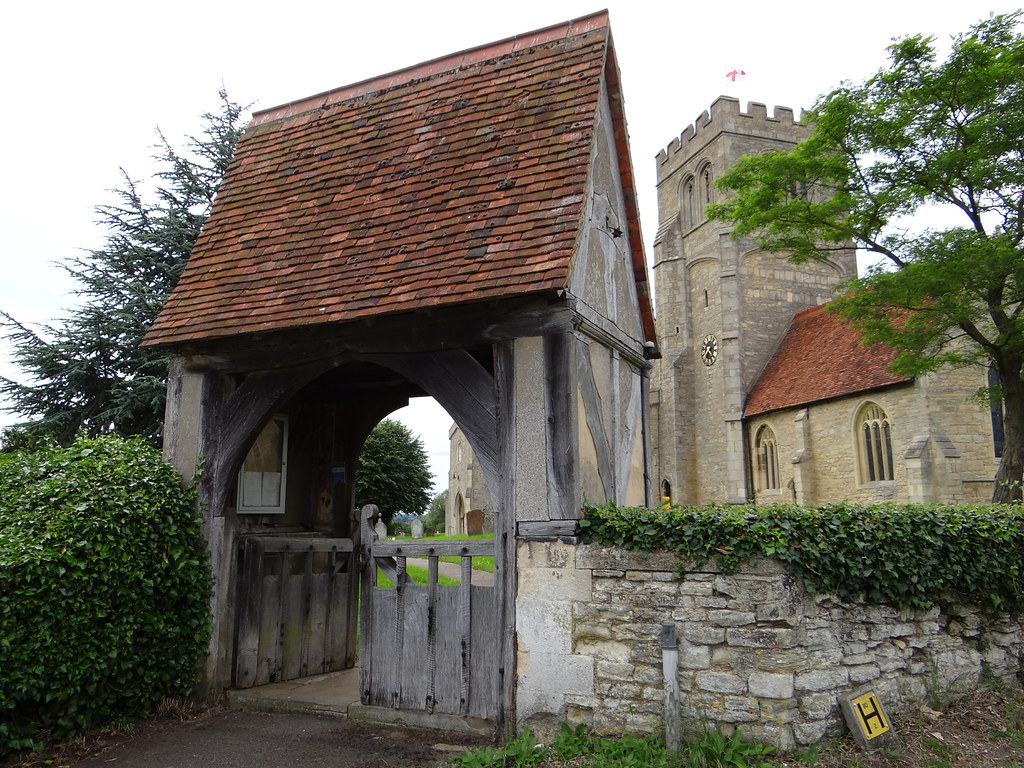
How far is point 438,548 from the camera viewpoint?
261 inches

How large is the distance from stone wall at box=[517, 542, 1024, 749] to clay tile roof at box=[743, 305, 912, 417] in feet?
49.6

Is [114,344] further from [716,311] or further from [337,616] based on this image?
[716,311]

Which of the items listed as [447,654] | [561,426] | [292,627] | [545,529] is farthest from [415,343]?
[292,627]

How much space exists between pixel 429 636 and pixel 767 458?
21.8 m

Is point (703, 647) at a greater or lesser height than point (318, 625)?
greater

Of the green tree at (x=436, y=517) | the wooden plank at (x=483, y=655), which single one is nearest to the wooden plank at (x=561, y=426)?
the wooden plank at (x=483, y=655)

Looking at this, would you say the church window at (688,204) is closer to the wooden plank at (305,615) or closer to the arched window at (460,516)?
the arched window at (460,516)

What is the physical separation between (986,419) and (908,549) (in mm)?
15350

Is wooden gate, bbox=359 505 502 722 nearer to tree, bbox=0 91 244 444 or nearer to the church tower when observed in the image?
tree, bbox=0 91 244 444

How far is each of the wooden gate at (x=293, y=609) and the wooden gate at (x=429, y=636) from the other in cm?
150

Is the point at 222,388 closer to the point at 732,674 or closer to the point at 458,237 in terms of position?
the point at 458,237

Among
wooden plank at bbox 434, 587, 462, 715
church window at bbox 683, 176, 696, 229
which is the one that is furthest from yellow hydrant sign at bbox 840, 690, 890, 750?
church window at bbox 683, 176, 696, 229

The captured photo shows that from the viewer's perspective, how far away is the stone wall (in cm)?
516

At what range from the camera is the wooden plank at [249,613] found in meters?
7.58
